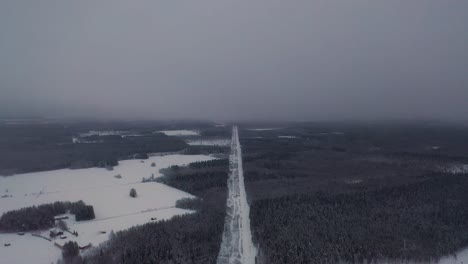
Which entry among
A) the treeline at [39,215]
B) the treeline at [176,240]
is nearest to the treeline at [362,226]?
the treeline at [176,240]

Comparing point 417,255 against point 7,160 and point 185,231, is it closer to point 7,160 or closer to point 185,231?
point 185,231

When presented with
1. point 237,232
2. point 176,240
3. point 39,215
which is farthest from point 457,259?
point 39,215

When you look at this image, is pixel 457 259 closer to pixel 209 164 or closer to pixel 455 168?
pixel 455 168

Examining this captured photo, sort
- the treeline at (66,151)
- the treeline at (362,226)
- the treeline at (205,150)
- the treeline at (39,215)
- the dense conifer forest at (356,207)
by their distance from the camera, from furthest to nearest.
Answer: the treeline at (205,150) < the treeline at (66,151) < the treeline at (39,215) < the dense conifer forest at (356,207) < the treeline at (362,226)

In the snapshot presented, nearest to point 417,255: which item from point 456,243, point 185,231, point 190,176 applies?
point 456,243

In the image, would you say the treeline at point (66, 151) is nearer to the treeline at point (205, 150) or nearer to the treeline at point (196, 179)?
the treeline at point (205, 150)

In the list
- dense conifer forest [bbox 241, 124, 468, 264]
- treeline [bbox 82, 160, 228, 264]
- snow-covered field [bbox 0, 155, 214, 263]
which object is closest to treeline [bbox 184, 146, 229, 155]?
dense conifer forest [bbox 241, 124, 468, 264]
